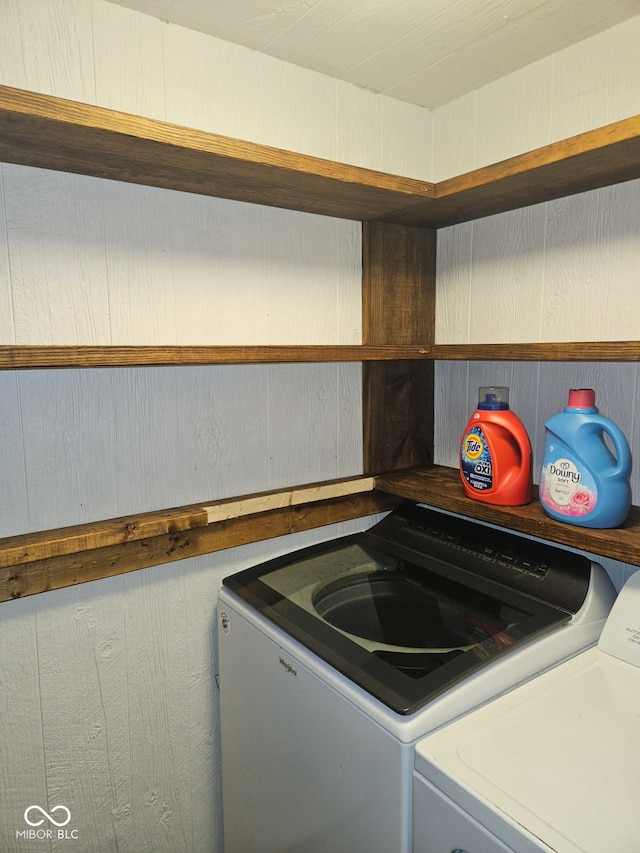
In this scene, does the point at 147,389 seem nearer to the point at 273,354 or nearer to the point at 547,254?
the point at 273,354

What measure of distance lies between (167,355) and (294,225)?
0.69 metres

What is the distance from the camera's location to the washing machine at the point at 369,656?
3.91ft

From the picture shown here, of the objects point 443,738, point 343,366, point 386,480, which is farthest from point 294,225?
point 443,738

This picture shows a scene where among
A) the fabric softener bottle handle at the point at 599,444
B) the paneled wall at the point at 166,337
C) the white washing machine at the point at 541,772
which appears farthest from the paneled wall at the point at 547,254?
the white washing machine at the point at 541,772

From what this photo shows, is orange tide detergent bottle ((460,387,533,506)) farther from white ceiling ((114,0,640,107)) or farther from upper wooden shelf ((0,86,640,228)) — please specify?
white ceiling ((114,0,640,107))

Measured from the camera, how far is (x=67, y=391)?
1.52m

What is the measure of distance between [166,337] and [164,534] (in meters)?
0.57

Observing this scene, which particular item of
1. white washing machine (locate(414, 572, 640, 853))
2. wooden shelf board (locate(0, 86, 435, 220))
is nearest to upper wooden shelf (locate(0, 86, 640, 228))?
wooden shelf board (locate(0, 86, 435, 220))

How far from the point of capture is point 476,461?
1.71 m

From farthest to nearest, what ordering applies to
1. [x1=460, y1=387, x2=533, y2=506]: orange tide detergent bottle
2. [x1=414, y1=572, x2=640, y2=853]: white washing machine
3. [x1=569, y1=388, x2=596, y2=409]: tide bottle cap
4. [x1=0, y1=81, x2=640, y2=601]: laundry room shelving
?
[x1=460, y1=387, x2=533, y2=506]: orange tide detergent bottle → [x1=569, y1=388, x2=596, y2=409]: tide bottle cap → [x1=0, y1=81, x2=640, y2=601]: laundry room shelving → [x1=414, y1=572, x2=640, y2=853]: white washing machine

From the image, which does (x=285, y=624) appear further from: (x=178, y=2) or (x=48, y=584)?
(x=178, y=2)

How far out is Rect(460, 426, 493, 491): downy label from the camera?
168 centimetres
